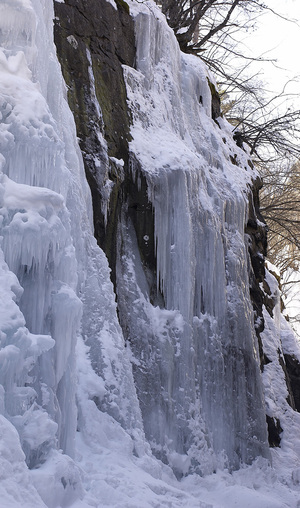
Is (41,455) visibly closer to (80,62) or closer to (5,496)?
(5,496)

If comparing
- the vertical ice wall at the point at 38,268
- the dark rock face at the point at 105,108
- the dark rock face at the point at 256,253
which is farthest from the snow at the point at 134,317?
the dark rock face at the point at 256,253

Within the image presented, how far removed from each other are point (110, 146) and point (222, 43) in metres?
7.43

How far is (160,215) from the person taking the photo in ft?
23.9

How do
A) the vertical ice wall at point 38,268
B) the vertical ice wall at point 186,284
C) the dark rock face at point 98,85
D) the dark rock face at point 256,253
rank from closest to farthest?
the vertical ice wall at point 38,268
the dark rock face at point 98,85
the vertical ice wall at point 186,284
the dark rock face at point 256,253

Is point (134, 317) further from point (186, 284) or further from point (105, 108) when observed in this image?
point (105, 108)

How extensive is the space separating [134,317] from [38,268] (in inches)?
123

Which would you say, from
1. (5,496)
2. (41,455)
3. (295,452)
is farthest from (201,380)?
(5,496)

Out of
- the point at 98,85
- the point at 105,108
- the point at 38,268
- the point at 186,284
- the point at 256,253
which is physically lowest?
the point at 38,268

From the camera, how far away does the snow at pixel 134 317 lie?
11.6ft

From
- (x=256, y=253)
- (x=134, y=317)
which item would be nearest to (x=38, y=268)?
(x=134, y=317)

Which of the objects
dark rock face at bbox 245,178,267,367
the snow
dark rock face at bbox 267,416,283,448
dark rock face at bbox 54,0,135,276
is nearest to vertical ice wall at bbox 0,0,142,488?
the snow

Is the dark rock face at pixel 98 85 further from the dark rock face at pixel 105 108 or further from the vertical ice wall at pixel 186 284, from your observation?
the vertical ice wall at pixel 186 284

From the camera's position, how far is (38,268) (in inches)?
151

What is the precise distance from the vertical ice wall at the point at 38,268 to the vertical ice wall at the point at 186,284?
1.40 metres
